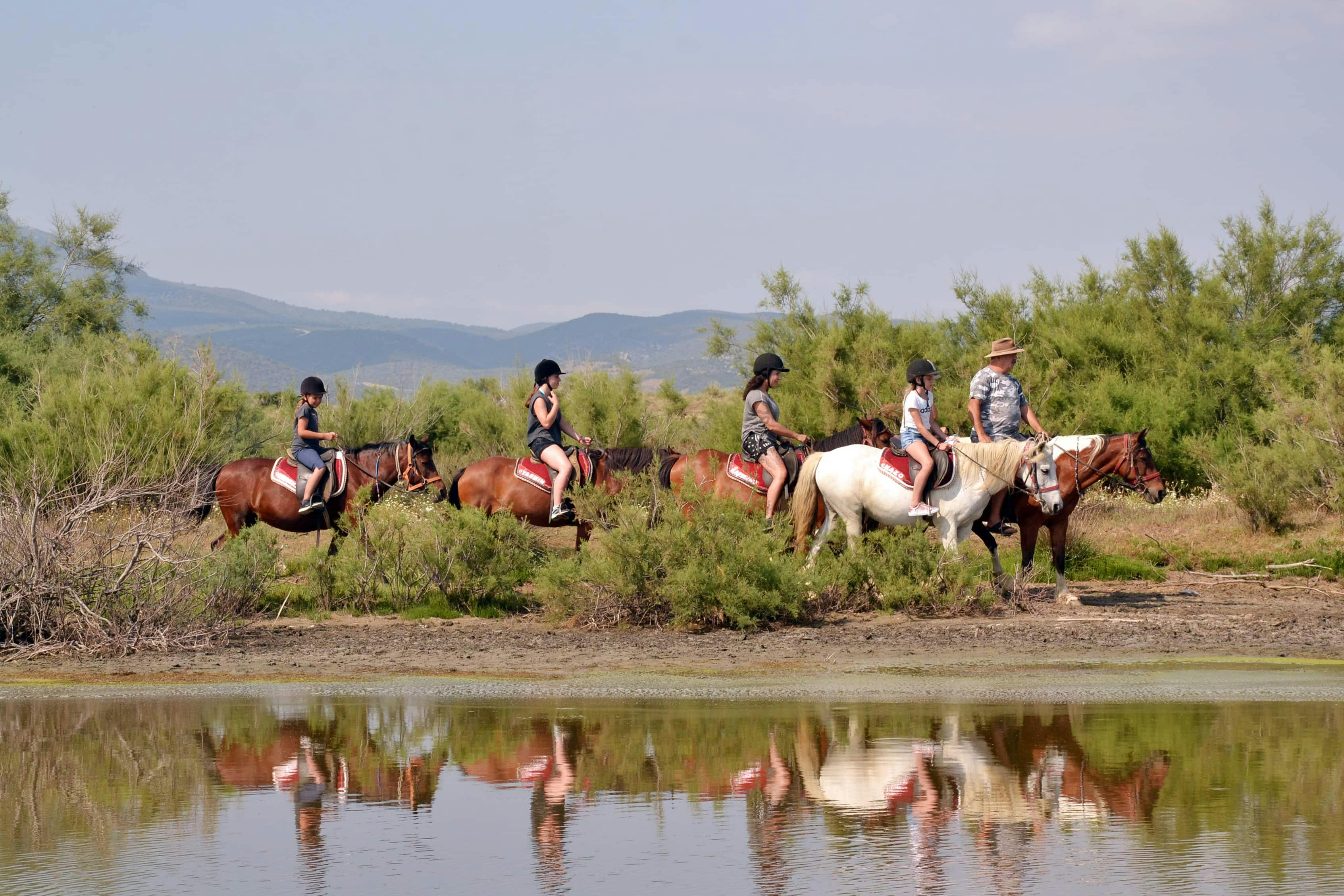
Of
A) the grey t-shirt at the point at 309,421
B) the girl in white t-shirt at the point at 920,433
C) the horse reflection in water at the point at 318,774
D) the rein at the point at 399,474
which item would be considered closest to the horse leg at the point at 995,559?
the girl in white t-shirt at the point at 920,433

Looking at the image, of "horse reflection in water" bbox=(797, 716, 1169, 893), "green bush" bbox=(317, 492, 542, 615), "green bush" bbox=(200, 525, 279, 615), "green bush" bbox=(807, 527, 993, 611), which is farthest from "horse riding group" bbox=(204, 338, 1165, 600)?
"horse reflection in water" bbox=(797, 716, 1169, 893)

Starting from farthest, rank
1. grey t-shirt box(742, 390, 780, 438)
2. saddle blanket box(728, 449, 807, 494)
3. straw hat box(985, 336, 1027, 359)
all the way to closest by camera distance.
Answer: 1. saddle blanket box(728, 449, 807, 494)
2. grey t-shirt box(742, 390, 780, 438)
3. straw hat box(985, 336, 1027, 359)

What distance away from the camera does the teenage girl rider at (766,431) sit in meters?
16.2

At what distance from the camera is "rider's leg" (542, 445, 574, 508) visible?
1691cm

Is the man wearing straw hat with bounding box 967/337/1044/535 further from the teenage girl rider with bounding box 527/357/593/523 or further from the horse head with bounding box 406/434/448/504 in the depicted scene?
the horse head with bounding box 406/434/448/504

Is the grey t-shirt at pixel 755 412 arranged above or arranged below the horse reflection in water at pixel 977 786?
above

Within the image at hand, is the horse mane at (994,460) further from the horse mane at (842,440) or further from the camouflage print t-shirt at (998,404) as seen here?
the horse mane at (842,440)

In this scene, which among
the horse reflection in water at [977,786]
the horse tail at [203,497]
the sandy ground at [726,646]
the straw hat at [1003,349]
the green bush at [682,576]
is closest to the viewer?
the horse reflection in water at [977,786]

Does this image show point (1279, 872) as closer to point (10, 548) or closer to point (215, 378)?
point (10, 548)

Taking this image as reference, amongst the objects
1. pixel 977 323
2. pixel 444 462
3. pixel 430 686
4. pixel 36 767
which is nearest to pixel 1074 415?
pixel 977 323

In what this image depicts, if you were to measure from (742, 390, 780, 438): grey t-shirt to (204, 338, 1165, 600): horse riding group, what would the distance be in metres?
0.02

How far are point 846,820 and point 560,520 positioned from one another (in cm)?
1113

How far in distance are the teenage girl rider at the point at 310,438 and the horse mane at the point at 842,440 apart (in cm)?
577

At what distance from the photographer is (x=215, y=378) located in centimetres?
2592
